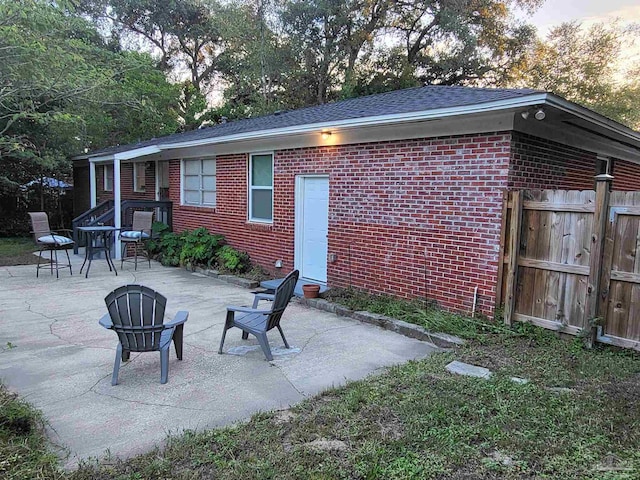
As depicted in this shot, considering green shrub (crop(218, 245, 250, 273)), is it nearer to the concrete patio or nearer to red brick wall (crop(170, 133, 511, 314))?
red brick wall (crop(170, 133, 511, 314))

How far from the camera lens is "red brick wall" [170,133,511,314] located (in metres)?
5.50

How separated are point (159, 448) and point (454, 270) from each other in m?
4.23

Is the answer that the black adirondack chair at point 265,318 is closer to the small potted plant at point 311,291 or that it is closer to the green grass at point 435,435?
the green grass at point 435,435

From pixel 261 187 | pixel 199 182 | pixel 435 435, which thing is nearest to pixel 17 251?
pixel 199 182

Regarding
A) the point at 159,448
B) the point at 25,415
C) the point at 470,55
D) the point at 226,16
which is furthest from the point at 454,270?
the point at 226,16

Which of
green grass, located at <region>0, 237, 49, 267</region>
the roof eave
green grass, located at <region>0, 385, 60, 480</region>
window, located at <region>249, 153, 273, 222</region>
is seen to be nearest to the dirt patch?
green grass, located at <region>0, 237, 49, 267</region>

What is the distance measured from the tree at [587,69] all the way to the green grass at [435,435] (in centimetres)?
2032

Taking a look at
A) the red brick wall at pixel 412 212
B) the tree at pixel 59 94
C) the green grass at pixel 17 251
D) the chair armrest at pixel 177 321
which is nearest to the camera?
the chair armrest at pixel 177 321

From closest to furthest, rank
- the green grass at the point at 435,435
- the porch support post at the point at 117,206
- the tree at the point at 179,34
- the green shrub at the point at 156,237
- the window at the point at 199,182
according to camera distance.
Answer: the green grass at the point at 435,435 → the window at the point at 199,182 → the green shrub at the point at 156,237 → the porch support post at the point at 117,206 → the tree at the point at 179,34

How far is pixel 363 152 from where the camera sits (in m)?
6.97

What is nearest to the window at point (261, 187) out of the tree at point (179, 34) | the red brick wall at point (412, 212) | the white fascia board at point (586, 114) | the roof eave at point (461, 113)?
the red brick wall at point (412, 212)

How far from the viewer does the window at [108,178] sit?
1564 centimetres

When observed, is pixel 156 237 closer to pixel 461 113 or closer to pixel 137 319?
pixel 137 319

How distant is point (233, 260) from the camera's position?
927 centimetres
